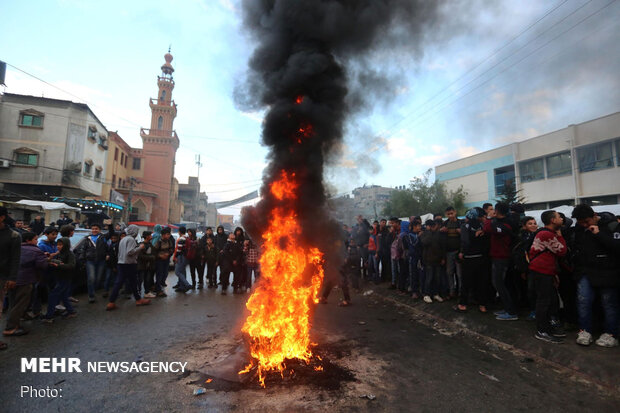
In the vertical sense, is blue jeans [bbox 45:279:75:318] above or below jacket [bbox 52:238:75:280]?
below

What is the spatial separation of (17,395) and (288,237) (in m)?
3.68

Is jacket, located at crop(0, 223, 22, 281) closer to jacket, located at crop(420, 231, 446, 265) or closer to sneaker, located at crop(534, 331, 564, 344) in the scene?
jacket, located at crop(420, 231, 446, 265)

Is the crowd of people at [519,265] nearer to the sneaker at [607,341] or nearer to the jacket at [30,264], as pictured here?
the sneaker at [607,341]

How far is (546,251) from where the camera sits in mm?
4750

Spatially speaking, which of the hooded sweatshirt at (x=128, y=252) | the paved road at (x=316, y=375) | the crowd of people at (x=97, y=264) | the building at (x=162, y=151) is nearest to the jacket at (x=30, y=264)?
the crowd of people at (x=97, y=264)

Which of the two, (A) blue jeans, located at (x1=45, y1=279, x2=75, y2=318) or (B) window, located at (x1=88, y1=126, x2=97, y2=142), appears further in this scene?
(B) window, located at (x1=88, y1=126, x2=97, y2=142)

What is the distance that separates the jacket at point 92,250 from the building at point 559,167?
2360cm

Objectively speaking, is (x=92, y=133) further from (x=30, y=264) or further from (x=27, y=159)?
(x=30, y=264)

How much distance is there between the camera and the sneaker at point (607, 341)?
13.8ft

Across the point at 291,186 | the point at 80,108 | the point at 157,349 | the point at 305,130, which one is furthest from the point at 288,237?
the point at 80,108

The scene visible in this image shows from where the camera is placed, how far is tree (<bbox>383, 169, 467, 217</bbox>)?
3175cm

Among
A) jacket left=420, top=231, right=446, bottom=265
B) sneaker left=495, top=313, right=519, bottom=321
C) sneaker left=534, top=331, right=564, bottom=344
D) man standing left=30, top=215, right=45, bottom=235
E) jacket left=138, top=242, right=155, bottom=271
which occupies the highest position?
man standing left=30, top=215, right=45, bottom=235

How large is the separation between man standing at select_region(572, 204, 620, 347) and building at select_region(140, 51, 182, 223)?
47169mm

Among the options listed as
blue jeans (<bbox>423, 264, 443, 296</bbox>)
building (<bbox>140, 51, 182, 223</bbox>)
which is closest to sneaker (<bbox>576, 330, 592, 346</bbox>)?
blue jeans (<bbox>423, 264, 443, 296</bbox>)
